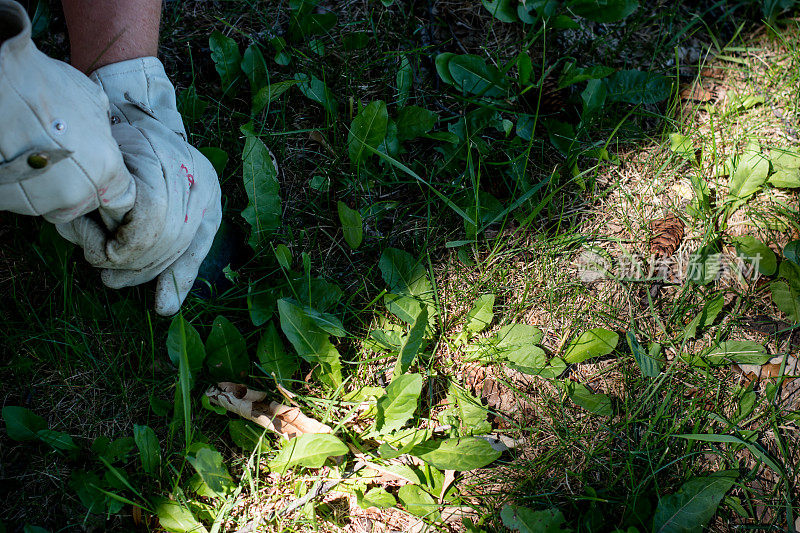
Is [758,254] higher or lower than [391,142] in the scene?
lower

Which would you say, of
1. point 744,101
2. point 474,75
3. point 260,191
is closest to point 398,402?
point 260,191

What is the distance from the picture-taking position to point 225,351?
5.13 ft

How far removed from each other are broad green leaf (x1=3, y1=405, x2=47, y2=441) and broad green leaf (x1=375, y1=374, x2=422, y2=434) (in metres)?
0.88

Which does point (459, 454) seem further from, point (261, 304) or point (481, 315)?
point (261, 304)

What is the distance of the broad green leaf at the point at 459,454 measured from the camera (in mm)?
1458

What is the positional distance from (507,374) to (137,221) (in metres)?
1.06

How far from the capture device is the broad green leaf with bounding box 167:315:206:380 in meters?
1.54

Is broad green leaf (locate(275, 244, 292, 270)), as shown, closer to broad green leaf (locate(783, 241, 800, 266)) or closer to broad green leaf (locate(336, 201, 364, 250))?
broad green leaf (locate(336, 201, 364, 250))

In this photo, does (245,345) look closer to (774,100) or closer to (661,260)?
(661,260)

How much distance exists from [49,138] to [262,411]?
827mm

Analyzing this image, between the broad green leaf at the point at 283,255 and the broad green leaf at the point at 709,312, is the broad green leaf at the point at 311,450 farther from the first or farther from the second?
the broad green leaf at the point at 709,312

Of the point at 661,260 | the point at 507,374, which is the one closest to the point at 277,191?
the point at 507,374

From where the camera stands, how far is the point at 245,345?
1592 mm

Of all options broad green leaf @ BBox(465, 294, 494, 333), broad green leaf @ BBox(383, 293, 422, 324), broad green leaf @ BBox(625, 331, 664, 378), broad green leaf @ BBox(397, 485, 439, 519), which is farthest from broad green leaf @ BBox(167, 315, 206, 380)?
broad green leaf @ BBox(625, 331, 664, 378)
